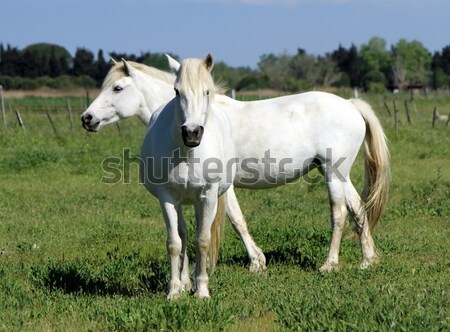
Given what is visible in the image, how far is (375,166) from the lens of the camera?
26.9ft

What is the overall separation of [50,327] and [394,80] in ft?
374

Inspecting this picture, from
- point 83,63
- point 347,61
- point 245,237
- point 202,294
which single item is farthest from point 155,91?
point 347,61

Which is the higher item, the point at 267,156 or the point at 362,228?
the point at 267,156

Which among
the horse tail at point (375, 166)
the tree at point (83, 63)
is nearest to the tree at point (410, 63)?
the tree at point (83, 63)

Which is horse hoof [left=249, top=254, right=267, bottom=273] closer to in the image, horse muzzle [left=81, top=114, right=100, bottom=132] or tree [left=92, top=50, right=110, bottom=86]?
horse muzzle [left=81, top=114, right=100, bottom=132]

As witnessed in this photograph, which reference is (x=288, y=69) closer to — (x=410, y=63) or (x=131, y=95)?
(x=410, y=63)

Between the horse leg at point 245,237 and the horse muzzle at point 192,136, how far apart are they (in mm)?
2368

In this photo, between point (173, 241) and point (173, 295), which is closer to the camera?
point (173, 295)

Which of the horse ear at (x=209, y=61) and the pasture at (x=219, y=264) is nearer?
the pasture at (x=219, y=264)

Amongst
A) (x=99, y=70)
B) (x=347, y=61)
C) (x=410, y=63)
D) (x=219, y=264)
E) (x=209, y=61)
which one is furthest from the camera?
(x=410, y=63)

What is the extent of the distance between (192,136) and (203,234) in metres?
1.11

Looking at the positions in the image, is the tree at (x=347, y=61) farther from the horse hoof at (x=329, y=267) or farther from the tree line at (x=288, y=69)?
the horse hoof at (x=329, y=267)

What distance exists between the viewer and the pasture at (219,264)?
16.5ft

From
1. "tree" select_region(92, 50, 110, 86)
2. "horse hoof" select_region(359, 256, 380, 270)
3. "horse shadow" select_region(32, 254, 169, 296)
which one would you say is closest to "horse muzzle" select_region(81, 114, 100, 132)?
"horse shadow" select_region(32, 254, 169, 296)
